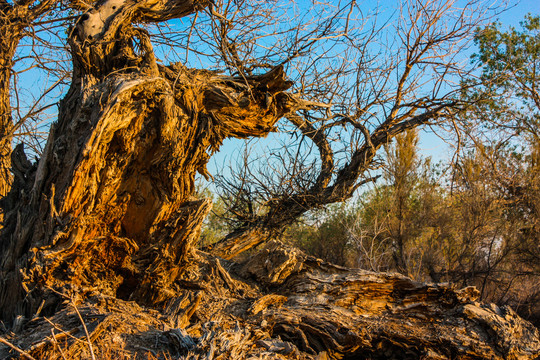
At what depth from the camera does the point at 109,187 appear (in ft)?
13.4

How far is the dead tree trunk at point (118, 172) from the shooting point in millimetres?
3846

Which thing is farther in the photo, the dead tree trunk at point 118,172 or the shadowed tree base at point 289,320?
the dead tree trunk at point 118,172

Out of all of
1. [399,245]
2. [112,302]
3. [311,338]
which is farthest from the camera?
[399,245]

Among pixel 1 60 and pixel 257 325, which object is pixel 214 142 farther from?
pixel 1 60

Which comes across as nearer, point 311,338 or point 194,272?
point 311,338

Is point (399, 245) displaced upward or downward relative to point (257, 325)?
upward

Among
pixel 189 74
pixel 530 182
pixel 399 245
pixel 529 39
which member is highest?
pixel 529 39

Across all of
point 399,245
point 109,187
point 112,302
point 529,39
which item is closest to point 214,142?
point 109,187

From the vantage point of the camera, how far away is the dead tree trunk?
12.6 ft

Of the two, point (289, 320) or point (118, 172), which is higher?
point (118, 172)

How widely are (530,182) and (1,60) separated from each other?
11713 millimetres

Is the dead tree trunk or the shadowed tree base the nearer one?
the shadowed tree base

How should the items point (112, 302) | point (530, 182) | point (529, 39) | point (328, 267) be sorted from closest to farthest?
1. point (112, 302)
2. point (328, 267)
3. point (530, 182)
4. point (529, 39)

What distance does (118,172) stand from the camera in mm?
4145
